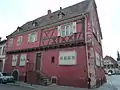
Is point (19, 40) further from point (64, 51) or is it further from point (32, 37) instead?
point (64, 51)

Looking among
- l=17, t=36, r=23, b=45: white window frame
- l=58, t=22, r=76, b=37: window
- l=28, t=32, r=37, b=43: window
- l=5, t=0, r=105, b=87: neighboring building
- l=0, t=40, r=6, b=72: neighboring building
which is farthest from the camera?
l=0, t=40, r=6, b=72: neighboring building

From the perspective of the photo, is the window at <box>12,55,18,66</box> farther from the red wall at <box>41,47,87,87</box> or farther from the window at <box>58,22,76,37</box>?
the window at <box>58,22,76,37</box>

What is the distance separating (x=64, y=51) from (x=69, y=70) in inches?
82.1

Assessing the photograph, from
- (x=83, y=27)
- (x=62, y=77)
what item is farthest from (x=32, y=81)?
(x=83, y=27)

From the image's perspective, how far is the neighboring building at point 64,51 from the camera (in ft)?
39.7

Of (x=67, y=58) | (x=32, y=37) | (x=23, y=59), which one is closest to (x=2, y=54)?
(x=23, y=59)

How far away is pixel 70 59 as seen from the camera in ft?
42.1

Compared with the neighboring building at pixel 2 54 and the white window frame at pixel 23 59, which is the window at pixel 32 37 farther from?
→ the neighboring building at pixel 2 54

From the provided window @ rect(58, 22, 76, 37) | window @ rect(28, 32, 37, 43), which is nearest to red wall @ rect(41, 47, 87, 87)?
window @ rect(58, 22, 76, 37)

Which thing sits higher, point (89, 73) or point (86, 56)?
point (86, 56)

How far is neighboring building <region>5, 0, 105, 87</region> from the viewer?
1209cm

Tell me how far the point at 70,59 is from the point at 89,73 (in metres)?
2.39

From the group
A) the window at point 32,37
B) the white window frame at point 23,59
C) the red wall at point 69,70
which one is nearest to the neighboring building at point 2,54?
the white window frame at point 23,59

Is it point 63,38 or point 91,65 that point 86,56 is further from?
point 63,38
